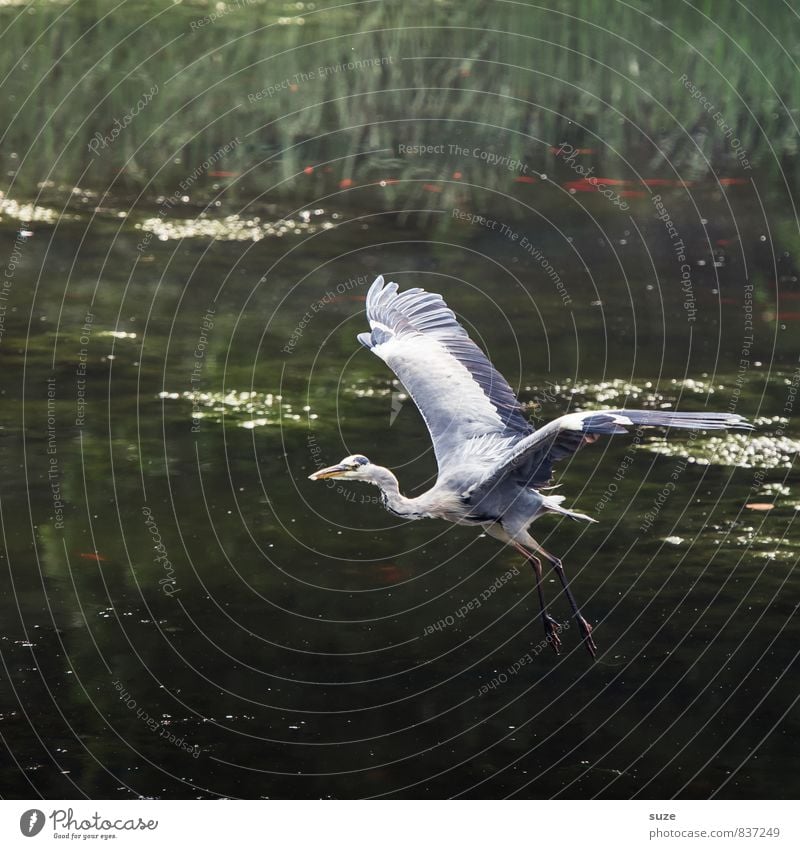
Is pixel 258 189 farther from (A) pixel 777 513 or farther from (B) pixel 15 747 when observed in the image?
(B) pixel 15 747

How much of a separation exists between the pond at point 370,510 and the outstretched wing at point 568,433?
85 centimetres

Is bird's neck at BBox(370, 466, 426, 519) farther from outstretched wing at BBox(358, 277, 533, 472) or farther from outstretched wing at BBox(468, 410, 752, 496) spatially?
outstretched wing at BBox(468, 410, 752, 496)

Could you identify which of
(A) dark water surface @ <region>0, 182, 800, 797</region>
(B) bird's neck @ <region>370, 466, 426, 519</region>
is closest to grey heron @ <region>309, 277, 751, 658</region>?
(B) bird's neck @ <region>370, 466, 426, 519</region>

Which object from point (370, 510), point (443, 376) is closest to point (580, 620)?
point (443, 376)

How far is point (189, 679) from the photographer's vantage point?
19.3ft

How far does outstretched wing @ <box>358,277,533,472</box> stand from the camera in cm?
608

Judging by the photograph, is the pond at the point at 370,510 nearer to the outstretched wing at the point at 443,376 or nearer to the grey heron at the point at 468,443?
the grey heron at the point at 468,443

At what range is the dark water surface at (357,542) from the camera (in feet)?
18.1

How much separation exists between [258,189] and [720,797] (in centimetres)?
712

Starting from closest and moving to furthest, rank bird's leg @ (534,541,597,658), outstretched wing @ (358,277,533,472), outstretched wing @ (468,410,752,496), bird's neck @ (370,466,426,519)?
outstretched wing @ (468,410,752,496) < bird's leg @ (534,541,597,658) < bird's neck @ (370,466,426,519) < outstretched wing @ (358,277,533,472)

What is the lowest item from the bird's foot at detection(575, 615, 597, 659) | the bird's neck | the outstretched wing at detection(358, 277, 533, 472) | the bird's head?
the bird's foot at detection(575, 615, 597, 659)

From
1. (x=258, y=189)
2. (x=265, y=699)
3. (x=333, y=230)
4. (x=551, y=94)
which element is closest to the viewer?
(x=265, y=699)

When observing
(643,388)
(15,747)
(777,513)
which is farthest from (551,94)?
(15,747)

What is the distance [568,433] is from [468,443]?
113 cm
